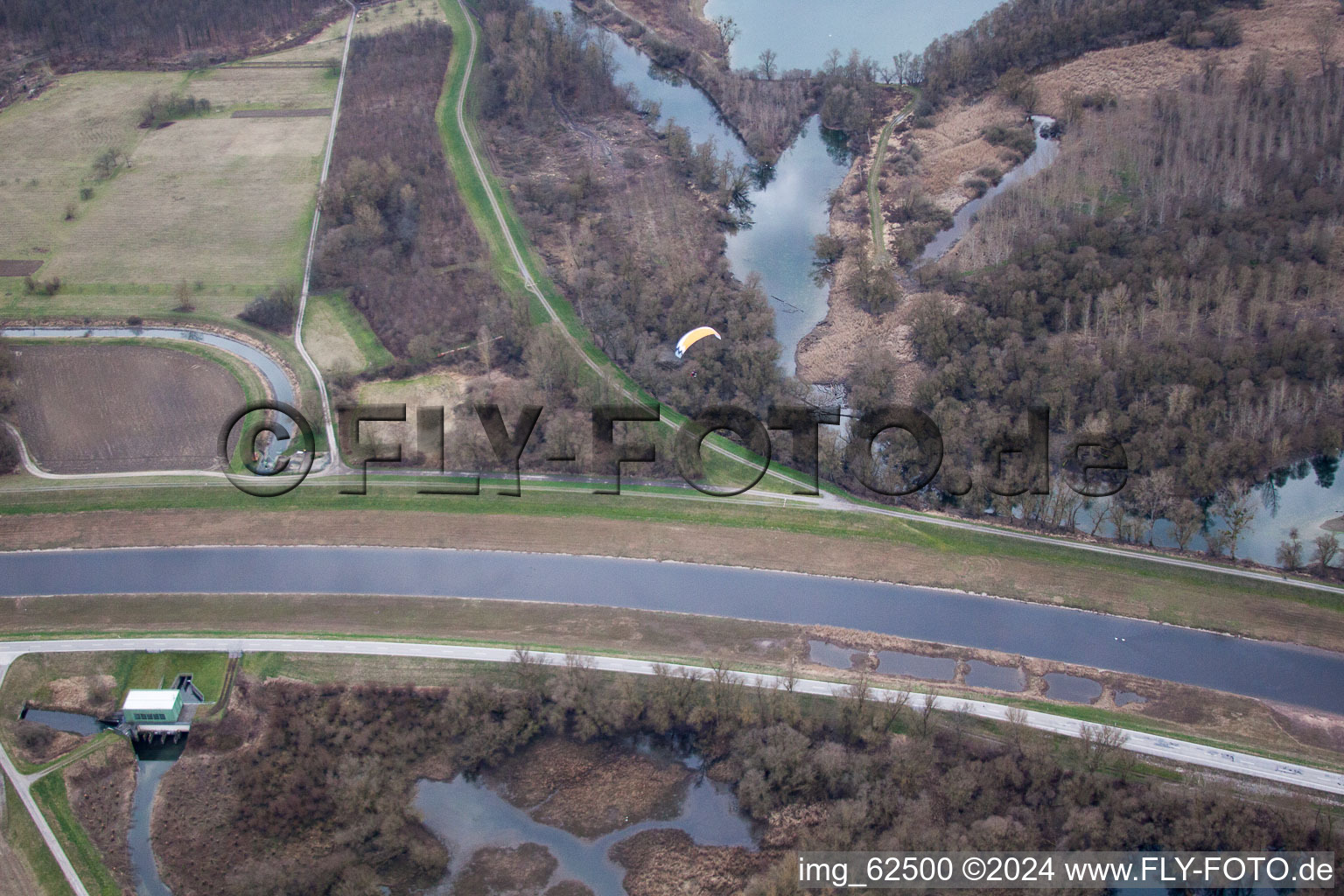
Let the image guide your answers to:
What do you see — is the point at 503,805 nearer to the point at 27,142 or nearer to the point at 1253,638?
the point at 1253,638

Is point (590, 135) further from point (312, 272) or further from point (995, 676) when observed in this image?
point (995, 676)

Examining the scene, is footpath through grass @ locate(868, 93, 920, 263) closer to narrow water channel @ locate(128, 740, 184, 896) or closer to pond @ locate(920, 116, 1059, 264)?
pond @ locate(920, 116, 1059, 264)

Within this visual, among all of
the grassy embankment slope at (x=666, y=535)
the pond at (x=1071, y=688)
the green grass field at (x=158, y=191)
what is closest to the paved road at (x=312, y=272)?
the green grass field at (x=158, y=191)

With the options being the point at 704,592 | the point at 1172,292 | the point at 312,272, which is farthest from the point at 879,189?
the point at 704,592

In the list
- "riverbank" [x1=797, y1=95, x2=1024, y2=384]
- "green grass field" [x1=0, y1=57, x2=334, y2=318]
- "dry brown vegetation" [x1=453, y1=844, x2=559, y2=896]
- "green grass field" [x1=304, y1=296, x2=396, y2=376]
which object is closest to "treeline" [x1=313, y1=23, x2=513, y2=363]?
"green grass field" [x1=304, y1=296, x2=396, y2=376]

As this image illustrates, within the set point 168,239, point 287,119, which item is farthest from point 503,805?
point 287,119
